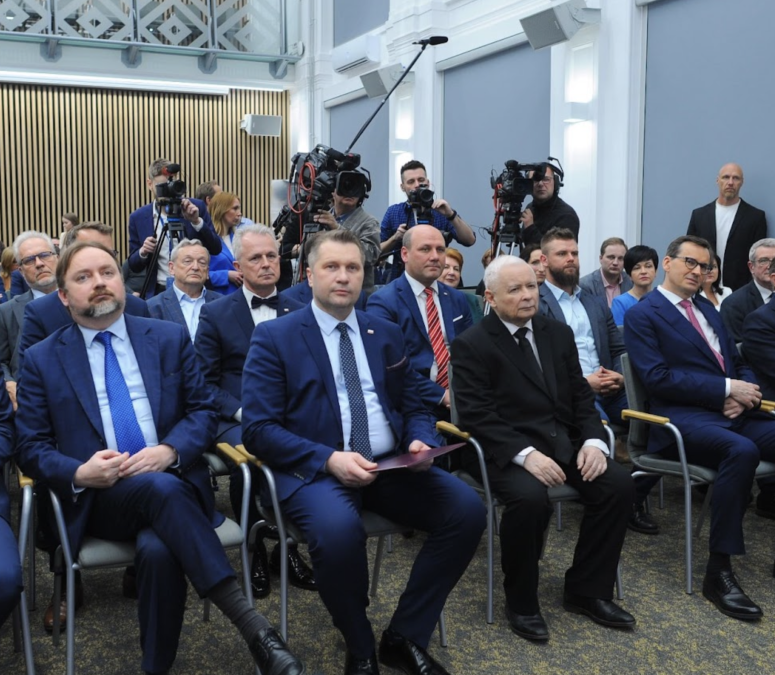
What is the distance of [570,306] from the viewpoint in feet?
13.5

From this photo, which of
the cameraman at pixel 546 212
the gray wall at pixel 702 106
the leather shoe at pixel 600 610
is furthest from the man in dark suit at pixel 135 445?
the gray wall at pixel 702 106

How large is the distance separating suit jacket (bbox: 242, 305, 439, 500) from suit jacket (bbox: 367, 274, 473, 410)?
2.78 ft

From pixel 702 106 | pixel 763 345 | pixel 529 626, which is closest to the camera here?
pixel 529 626

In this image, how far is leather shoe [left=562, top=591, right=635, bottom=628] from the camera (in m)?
2.90

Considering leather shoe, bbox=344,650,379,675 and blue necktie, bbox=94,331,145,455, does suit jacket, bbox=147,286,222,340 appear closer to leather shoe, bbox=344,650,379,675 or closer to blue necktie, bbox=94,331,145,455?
blue necktie, bbox=94,331,145,455

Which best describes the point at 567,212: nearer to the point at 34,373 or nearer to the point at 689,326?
the point at 689,326

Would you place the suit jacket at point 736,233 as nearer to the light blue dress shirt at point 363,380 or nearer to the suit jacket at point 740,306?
the suit jacket at point 740,306

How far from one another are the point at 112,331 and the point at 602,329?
2.37 meters

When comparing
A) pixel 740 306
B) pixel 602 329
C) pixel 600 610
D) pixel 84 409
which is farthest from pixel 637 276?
pixel 84 409

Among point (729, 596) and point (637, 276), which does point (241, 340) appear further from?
point (637, 276)

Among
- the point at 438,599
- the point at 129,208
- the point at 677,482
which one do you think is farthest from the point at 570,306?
the point at 129,208

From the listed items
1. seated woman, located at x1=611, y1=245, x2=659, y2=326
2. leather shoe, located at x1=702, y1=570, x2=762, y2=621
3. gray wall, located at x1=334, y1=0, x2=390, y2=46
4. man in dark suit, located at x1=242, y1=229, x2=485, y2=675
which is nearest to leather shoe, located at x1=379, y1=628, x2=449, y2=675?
man in dark suit, located at x1=242, y1=229, x2=485, y2=675

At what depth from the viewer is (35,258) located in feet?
13.0

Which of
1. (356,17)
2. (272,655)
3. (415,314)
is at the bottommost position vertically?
(272,655)
